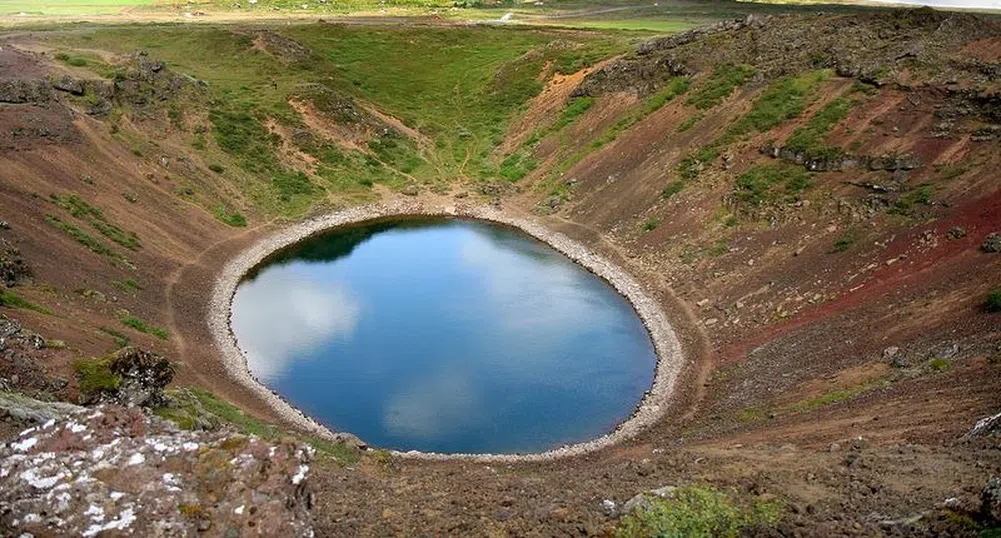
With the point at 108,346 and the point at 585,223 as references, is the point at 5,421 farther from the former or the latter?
the point at 585,223

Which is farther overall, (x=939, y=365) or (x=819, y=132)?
(x=819, y=132)

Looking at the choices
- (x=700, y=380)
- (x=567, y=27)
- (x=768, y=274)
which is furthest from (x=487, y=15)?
(x=700, y=380)

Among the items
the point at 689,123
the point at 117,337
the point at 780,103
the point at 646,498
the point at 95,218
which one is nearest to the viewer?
the point at 646,498

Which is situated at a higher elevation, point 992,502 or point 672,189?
point 992,502

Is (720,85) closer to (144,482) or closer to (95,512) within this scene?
(144,482)

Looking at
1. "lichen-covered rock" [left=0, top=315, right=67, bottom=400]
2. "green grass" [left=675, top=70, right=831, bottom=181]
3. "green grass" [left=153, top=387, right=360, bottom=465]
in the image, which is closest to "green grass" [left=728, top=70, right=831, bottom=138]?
"green grass" [left=675, top=70, right=831, bottom=181]

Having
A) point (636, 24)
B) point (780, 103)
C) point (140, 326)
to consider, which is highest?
point (636, 24)

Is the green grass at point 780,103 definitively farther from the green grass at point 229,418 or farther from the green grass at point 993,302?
the green grass at point 229,418

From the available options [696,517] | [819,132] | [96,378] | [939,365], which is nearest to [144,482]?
[696,517]
